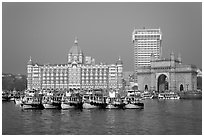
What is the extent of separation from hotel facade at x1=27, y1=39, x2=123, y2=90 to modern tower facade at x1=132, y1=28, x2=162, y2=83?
72.9 feet

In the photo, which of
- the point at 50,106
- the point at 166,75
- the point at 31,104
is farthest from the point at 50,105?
the point at 166,75

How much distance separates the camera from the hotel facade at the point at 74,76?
181 feet

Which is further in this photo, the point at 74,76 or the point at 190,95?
the point at 74,76

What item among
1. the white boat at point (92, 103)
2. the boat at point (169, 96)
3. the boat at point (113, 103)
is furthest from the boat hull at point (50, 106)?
the boat at point (169, 96)

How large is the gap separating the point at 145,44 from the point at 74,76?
26.8 metres

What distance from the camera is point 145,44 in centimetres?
7956

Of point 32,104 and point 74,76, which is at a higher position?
point 74,76

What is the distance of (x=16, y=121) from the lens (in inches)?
715

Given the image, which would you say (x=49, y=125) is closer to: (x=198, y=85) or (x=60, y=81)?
(x=60, y=81)

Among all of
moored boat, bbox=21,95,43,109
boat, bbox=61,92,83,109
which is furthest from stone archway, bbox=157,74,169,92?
moored boat, bbox=21,95,43,109

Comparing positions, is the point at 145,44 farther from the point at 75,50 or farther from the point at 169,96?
the point at 169,96

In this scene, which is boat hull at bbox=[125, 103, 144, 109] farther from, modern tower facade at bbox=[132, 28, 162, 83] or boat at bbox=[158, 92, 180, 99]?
modern tower facade at bbox=[132, 28, 162, 83]

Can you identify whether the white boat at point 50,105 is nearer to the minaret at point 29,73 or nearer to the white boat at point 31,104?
the white boat at point 31,104

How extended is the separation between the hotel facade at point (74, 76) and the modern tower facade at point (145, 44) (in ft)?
72.9
